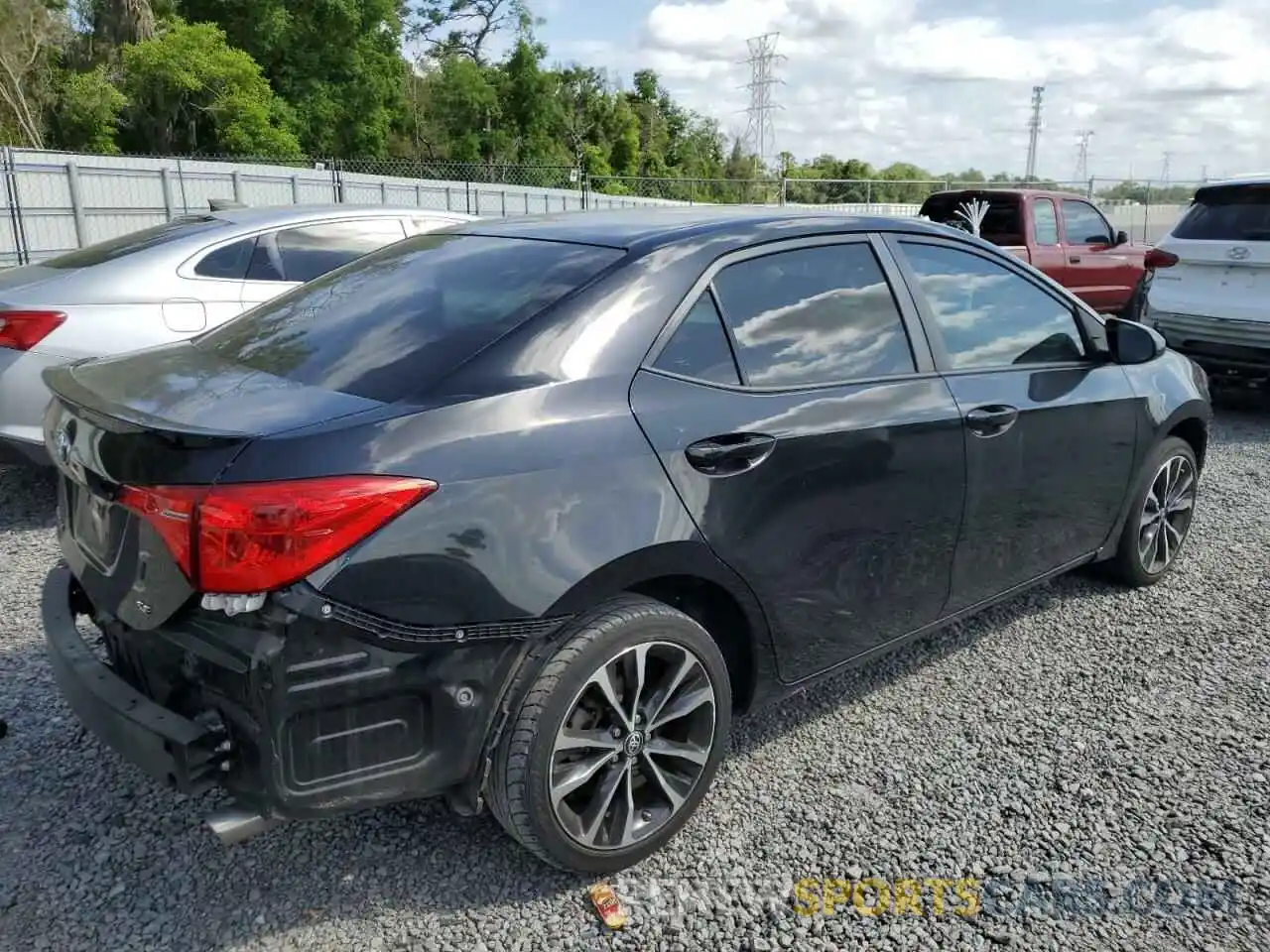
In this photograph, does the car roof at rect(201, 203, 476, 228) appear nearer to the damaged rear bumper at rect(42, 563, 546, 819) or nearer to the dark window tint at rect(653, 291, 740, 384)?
the dark window tint at rect(653, 291, 740, 384)

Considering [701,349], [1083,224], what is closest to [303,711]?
[701,349]

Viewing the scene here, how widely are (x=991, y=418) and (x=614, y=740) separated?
1676mm

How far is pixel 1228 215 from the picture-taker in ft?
25.3

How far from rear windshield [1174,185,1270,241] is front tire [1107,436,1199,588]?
13.0ft

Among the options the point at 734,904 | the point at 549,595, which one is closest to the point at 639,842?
the point at 734,904

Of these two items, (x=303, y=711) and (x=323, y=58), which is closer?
(x=303, y=711)

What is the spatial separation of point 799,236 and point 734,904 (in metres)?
1.87

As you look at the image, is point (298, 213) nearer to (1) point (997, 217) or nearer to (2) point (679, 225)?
(2) point (679, 225)

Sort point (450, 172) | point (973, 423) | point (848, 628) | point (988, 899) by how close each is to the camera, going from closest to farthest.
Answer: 1. point (988, 899)
2. point (848, 628)
3. point (973, 423)
4. point (450, 172)

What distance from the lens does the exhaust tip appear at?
2.12 m

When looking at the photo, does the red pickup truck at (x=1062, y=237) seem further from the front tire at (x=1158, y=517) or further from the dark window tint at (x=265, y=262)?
the dark window tint at (x=265, y=262)

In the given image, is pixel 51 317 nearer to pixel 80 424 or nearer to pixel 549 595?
pixel 80 424

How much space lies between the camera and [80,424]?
95.9 inches

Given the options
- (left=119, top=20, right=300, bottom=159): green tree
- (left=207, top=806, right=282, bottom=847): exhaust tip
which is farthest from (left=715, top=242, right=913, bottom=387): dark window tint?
(left=119, top=20, right=300, bottom=159): green tree
